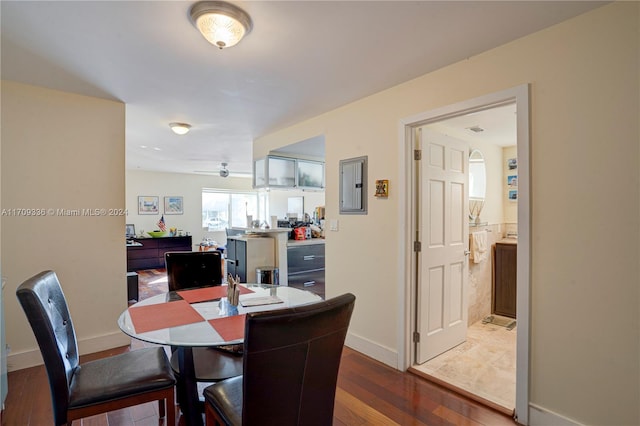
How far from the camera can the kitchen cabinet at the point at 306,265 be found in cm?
500

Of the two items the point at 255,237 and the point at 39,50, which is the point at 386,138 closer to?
the point at 39,50

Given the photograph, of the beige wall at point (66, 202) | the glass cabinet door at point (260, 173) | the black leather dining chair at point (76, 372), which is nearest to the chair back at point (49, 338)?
the black leather dining chair at point (76, 372)

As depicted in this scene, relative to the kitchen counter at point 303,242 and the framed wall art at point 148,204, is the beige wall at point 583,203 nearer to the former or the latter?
the kitchen counter at point 303,242

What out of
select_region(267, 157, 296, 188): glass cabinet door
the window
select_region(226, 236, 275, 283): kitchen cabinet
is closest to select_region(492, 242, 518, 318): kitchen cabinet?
select_region(267, 157, 296, 188): glass cabinet door

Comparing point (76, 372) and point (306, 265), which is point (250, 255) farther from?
point (76, 372)

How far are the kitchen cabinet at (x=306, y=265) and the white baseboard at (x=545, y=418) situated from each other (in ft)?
10.5

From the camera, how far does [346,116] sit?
10.2ft

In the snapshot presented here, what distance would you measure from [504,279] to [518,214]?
2.30m

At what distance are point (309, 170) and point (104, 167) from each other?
2.79 m

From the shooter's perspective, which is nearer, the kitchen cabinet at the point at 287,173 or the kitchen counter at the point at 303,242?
the kitchen cabinet at the point at 287,173

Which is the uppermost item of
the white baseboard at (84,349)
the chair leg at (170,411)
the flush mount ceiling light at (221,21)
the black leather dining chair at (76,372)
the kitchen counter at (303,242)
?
the flush mount ceiling light at (221,21)

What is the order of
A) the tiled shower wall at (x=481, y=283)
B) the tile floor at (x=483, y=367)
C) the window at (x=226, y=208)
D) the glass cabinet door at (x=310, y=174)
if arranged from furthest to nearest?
1. the window at (x=226, y=208)
2. the glass cabinet door at (x=310, y=174)
3. the tiled shower wall at (x=481, y=283)
4. the tile floor at (x=483, y=367)

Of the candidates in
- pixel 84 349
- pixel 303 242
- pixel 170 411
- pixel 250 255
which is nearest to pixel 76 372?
pixel 170 411

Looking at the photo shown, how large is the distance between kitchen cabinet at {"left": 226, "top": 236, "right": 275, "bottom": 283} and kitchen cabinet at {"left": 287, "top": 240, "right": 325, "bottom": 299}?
12.2 inches
